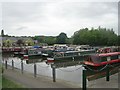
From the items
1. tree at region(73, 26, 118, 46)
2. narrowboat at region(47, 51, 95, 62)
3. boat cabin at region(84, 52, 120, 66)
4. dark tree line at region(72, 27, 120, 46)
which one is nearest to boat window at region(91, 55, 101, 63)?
Result: boat cabin at region(84, 52, 120, 66)

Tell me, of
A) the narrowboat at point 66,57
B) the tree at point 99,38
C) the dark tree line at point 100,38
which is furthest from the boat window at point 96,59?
the tree at point 99,38

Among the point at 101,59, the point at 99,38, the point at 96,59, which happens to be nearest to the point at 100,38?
the point at 99,38

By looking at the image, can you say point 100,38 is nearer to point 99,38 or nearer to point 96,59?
point 99,38

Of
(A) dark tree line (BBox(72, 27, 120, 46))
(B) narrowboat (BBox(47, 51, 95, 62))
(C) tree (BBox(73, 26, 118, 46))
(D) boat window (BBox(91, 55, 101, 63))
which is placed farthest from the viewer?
(C) tree (BBox(73, 26, 118, 46))

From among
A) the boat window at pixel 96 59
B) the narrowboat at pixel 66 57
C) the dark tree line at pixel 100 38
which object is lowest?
the narrowboat at pixel 66 57

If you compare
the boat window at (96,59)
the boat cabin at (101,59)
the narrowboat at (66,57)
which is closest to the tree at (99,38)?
the narrowboat at (66,57)

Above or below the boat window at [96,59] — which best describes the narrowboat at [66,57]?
below

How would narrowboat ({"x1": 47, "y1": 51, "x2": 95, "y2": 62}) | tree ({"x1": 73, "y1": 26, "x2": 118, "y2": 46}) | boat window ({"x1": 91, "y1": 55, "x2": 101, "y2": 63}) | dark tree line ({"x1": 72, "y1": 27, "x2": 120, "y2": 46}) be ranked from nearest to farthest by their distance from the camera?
boat window ({"x1": 91, "y1": 55, "x2": 101, "y2": 63})
narrowboat ({"x1": 47, "y1": 51, "x2": 95, "y2": 62})
dark tree line ({"x1": 72, "y1": 27, "x2": 120, "y2": 46})
tree ({"x1": 73, "y1": 26, "x2": 118, "y2": 46})

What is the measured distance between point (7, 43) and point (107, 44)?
35065mm

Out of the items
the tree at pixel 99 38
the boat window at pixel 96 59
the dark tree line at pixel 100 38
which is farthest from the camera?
the tree at pixel 99 38

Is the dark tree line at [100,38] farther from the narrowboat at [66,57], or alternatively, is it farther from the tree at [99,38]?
the narrowboat at [66,57]

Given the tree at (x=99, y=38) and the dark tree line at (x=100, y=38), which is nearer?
the dark tree line at (x=100, y=38)

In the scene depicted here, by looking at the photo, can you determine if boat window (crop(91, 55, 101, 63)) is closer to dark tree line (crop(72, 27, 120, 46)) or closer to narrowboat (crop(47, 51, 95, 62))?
narrowboat (crop(47, 51, 95, 62))

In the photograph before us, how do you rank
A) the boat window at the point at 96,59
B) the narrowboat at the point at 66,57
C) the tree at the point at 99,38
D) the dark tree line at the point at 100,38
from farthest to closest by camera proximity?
the tree at the point at 99,38 → the dark tree line at the point at 100,38 → the narrowboat at the point at 66,57 → the boat window at the point at 96,59
